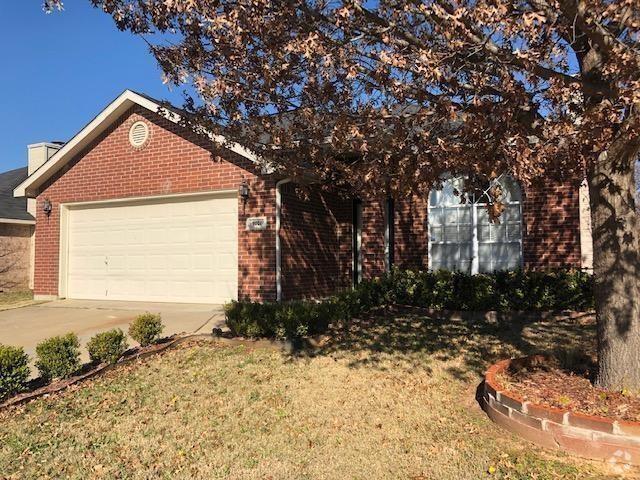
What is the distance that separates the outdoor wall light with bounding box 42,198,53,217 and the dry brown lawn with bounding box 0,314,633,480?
8066 millimetres

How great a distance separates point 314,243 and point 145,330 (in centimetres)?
496

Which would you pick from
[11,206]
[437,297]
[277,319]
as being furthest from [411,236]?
[11,206]

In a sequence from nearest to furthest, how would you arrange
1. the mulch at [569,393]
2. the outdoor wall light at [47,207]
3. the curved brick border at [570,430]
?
the curved brick border at [570,430], the mulch at [569,393], the outdoor wall light at [47,207]

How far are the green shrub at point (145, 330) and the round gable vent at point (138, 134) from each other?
6.02 m

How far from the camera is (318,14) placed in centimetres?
480

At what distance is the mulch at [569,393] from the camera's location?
4.41m

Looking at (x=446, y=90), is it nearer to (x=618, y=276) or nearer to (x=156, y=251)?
(x=618, y=276)

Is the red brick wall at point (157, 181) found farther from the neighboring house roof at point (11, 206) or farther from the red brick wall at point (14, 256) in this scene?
the red brick wall at point (14, 256)

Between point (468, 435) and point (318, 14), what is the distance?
383 centimetres

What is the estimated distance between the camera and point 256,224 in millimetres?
10820

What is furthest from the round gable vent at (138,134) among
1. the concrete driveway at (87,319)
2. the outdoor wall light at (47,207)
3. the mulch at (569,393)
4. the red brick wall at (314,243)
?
the mulch at (569,393)

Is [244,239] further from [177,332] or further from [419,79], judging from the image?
[419,79]

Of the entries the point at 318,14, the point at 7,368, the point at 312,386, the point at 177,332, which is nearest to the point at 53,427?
the point at 7,368

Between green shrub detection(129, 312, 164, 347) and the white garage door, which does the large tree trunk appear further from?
the white garage door
